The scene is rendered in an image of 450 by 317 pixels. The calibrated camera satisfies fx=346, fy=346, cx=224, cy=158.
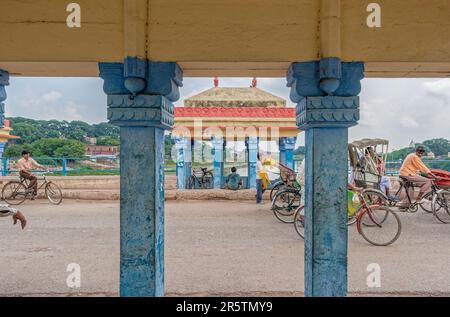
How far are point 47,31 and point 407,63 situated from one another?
3.02 meters

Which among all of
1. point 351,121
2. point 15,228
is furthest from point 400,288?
point 15,228

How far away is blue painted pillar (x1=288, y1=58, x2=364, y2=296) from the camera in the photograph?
2.93m

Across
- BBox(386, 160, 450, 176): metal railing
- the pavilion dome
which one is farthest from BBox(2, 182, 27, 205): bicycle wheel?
→ BBox(386, 160, 450, 176): metal railing

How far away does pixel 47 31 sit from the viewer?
9.40 ft

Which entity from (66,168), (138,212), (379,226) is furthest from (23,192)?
(379,226)

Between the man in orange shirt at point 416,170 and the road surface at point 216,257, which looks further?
the man in orange shirt at point 416,170

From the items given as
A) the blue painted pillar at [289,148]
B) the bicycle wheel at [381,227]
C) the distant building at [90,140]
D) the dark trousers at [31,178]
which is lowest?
the bicycle wheel at [381,227]

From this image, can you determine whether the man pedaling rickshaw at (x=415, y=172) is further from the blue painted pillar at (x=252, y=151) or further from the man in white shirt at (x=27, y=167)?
the man in white shirt at (x=27, y=167)

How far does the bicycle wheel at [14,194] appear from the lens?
1110cm

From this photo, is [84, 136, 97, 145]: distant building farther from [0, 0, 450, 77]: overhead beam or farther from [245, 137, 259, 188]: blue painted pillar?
[0, 0, 450, 77]: overhead beam

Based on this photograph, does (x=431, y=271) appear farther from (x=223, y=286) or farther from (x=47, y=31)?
(x=47, y=31)

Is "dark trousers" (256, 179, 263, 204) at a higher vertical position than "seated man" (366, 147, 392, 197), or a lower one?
lower

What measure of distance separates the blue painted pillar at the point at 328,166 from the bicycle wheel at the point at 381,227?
334cm

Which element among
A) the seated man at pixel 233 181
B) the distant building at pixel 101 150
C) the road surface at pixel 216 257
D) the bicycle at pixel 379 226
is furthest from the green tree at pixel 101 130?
the bicycle at pixel 379 226
